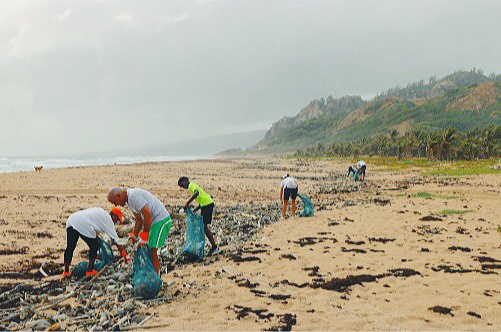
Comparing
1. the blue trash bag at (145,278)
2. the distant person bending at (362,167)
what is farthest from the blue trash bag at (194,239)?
the distant person bending at (362,167)

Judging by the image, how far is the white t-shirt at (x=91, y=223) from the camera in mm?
7043

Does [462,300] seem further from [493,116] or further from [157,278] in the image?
[493,116]

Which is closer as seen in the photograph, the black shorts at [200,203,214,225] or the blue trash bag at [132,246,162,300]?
the blue trash bag at [132,246,162,300]

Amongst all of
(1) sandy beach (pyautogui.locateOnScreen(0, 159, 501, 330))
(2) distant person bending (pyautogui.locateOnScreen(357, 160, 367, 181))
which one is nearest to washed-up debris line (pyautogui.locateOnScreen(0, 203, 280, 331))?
(1) sandy beach (pyautogui.locateOnScreen(0, 159, 501, 330))

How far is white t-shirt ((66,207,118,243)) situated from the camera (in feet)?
23.1

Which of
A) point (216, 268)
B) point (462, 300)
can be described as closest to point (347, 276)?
point (462, 300)

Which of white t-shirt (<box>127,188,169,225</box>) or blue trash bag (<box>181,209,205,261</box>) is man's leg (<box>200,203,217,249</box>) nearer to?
blue trash bag (<box>181,209,205,261</box>)

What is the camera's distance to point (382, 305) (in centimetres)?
579

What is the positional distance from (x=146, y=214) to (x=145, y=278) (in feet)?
3.82

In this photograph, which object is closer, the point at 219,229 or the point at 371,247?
the point at 371,247

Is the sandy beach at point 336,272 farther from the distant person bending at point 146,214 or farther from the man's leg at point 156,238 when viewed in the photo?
the distant person bending at point 146,214

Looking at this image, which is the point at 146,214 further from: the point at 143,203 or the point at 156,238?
the point at 156,238

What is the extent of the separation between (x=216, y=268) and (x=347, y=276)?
2.96 m

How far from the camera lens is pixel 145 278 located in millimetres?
6070
